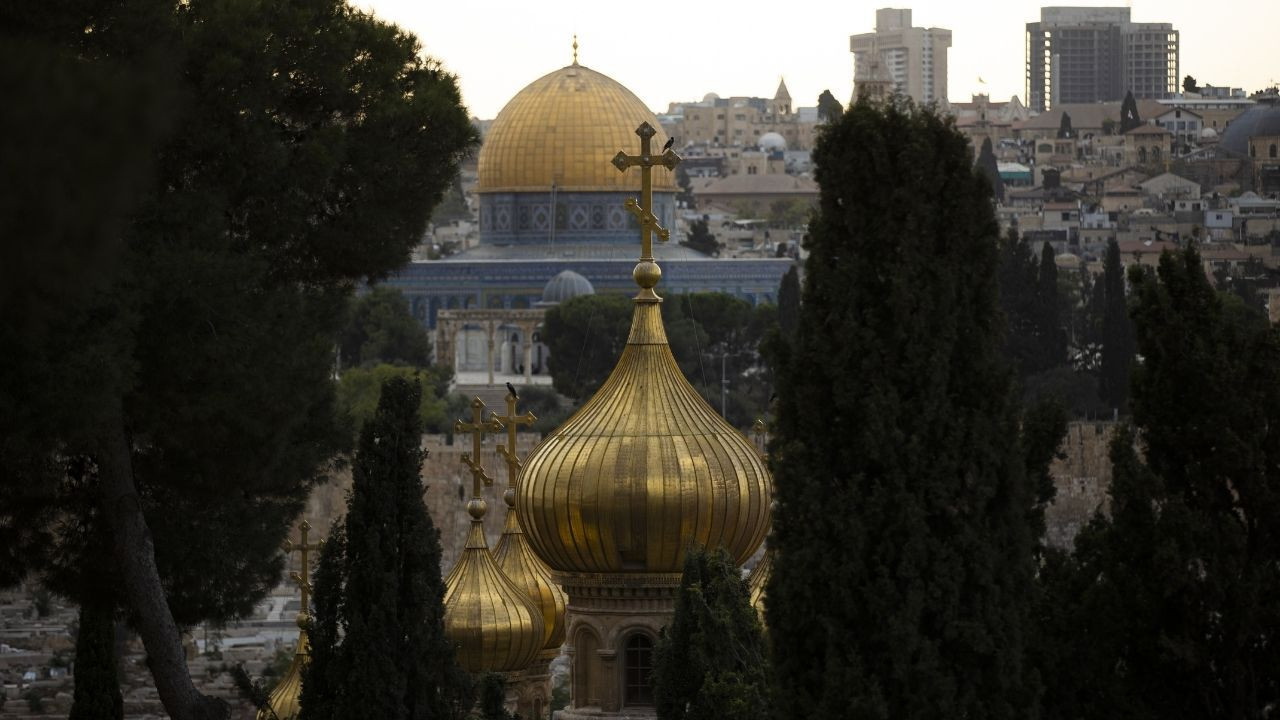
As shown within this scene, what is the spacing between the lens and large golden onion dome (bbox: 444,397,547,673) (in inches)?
658

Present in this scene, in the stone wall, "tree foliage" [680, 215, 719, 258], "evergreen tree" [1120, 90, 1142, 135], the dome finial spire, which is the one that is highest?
the dome finial spire

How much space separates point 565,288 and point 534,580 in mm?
45936

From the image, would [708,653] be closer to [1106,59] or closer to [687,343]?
[687,343]

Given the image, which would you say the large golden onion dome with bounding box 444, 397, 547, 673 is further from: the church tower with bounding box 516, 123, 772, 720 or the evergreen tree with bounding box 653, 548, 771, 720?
the evergreen tree with bounding box 653, 548, 771, 720

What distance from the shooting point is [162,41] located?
44.3 ft

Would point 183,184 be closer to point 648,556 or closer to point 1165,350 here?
point 648,556

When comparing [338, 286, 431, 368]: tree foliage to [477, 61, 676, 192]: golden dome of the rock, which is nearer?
[338, 286, 431, 368]: tree foliage

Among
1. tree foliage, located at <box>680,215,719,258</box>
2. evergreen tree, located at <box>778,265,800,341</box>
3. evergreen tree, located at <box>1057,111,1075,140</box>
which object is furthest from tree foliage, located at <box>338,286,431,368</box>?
evergreen tree, located at <box>1057,111,1075,140</box>

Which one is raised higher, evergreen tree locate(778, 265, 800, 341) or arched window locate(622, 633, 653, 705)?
arched window locate(622, 633, 653, 705)

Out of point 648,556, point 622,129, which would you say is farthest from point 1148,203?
point 648,556

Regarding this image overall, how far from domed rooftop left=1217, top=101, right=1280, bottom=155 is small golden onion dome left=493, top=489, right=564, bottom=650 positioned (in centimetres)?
8479

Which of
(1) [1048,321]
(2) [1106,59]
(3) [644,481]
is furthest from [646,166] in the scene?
(2) [1106,59]

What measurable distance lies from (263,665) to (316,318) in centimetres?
1981

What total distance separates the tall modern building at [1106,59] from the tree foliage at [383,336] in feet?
362
